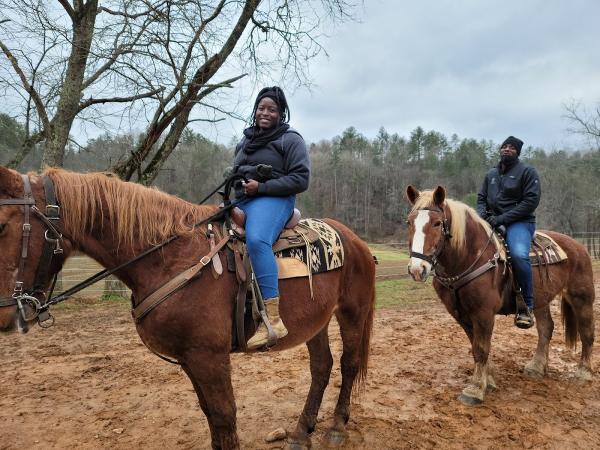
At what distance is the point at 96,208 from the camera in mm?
2090

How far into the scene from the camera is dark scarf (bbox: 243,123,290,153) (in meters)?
2.76

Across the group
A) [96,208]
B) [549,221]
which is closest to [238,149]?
[96,208]

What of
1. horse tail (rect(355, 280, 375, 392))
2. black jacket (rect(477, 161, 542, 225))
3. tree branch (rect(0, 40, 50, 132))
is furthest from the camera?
tree branch (rect(0, 40, 50, 132))

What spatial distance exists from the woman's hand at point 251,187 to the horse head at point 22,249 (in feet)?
3.66

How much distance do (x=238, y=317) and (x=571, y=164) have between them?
50.3 metres

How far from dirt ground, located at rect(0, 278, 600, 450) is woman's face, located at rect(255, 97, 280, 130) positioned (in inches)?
106

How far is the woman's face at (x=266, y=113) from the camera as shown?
279 cm

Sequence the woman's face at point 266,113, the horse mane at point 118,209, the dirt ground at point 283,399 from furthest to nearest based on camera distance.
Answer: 1. the dirt ground at point 283,399
2. the woman's face at point 266,113
3. the horse mane at point 118,209

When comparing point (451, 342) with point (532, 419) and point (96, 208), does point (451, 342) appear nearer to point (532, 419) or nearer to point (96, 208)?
point (532, 419)

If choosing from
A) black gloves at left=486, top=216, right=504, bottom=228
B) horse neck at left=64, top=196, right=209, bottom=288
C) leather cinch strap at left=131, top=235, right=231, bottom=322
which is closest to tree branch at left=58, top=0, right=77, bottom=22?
horse neck at left=64, top=196, right=209, bottom=288

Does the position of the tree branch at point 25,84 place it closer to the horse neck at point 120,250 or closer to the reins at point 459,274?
the horse neck at point 120,250

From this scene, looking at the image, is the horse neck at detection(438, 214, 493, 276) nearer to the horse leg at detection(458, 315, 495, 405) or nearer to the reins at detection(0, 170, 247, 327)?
the horse leg at detection(458, 315, 495, 405)

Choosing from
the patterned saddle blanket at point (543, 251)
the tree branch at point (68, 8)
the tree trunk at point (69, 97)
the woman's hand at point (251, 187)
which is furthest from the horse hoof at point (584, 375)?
the tree branch at point (68, 8)

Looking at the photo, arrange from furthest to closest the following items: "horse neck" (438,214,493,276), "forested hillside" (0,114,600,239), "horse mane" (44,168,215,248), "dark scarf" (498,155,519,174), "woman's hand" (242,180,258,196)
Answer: "forested hillside" (0,114,600,239) < "dark scarf" (498,155,519,174) < "horse neck" (438,214,493,276) < "woman's hand" (242,180,258,196) < "horse mane" (44,168,215,248)
